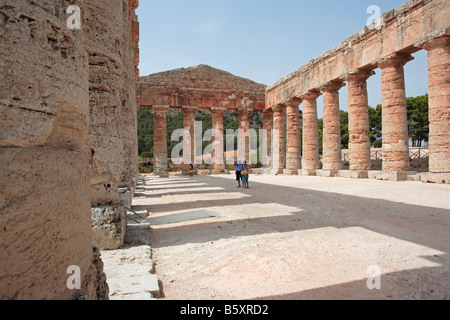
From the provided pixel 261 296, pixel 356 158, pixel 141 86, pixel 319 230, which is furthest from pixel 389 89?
pixel 141 86

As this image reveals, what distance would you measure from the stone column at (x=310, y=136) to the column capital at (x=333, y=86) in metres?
1.52

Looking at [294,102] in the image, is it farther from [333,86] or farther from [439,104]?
[439,104]

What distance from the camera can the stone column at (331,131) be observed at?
16750 millimetres

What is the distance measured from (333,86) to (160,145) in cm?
1320

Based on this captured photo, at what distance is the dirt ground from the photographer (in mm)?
2535

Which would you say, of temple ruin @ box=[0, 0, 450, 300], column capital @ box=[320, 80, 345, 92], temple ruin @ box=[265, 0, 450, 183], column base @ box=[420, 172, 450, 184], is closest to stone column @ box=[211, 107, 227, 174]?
temple ruin @ box=[265, 0, 450, 183]

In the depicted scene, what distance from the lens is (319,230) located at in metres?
4.53

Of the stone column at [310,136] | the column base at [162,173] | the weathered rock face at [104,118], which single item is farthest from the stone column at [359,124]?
the weathered rock face at [104,118]

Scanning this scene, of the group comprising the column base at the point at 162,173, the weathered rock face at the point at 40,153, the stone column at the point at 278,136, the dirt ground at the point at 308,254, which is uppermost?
the stone column at the point at 278,136

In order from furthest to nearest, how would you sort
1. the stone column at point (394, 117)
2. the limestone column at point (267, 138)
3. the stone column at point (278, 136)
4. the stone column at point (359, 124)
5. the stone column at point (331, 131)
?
the limestone column at point (267, 138)
the stone column at point (278, 136)
the stone column at point (331, 131)
the stone column at point (359, 124)
the stone column at point (394, 117)

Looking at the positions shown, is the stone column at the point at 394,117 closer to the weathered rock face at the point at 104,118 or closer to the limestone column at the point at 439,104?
the limestone column at the point at 439,104

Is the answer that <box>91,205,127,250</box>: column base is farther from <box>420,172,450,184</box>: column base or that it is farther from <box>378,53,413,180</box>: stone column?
<box>378,53,413,180</box>: stone column

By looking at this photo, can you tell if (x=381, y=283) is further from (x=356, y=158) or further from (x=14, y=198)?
(x=356, y=158)
